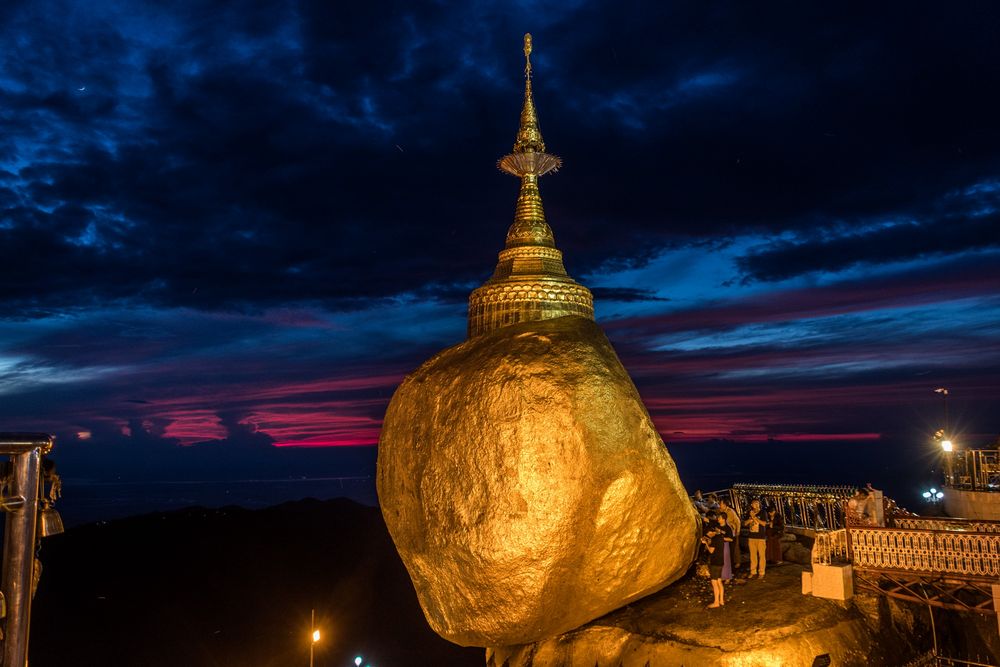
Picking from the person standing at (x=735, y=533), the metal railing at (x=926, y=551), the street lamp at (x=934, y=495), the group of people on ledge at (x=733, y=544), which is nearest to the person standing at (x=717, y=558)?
the group of people on ledge at (x=733, y=544)

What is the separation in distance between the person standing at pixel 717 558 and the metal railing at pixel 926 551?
2.46 m

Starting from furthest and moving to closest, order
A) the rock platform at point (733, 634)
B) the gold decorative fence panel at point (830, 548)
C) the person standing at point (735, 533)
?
the person standing at point (735, 533) < the gold decorative fence panel at point (830, 548) < the rock platform at point (733, 634)

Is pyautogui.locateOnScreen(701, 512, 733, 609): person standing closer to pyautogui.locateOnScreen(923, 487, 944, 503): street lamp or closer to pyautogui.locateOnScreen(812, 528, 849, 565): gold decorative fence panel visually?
pyautogui.locateOnScreen(812, 528, 849, 565): gold decorative fence panel

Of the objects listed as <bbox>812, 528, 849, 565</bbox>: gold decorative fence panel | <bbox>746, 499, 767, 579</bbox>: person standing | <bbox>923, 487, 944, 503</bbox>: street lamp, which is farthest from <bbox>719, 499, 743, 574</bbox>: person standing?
<bbox>923, 487, 944, 503</bbox>: street lamp

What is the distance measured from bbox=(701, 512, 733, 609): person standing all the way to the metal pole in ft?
37.9

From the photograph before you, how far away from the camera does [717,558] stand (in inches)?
541

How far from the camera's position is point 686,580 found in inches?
592

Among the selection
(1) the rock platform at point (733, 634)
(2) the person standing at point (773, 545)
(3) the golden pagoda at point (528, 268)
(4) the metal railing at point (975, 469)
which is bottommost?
(1) the rock platform at point (733, 634)

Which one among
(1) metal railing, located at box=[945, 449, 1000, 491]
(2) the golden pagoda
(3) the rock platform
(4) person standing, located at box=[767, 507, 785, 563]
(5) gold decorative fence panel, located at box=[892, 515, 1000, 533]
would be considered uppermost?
(2) the golden pagoda

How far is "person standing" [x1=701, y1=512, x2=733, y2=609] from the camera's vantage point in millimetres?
13594

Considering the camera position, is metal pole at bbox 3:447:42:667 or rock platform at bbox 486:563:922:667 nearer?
metal pole at bbox 3:447:42:667

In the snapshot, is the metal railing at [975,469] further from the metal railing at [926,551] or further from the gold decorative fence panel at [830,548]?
the gold decorative fence panel at [830,548]

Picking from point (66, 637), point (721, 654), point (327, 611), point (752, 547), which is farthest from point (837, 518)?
point (66, 637)

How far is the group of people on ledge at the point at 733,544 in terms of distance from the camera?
13742 mm
